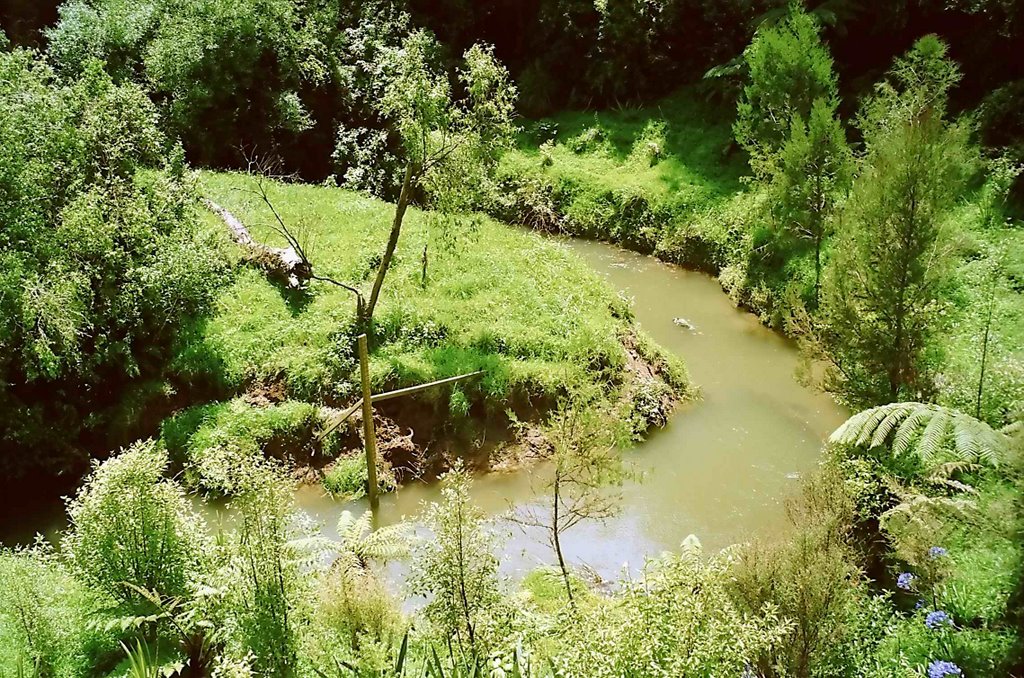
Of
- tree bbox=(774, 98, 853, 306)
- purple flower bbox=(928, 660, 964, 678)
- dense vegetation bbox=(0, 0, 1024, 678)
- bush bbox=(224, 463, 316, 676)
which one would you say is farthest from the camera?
tree bbox=(774, 98, 853, 306)

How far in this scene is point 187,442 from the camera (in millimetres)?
11445

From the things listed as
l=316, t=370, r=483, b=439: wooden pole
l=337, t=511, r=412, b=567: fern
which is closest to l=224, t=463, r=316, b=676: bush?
l=337, t=511, r=412, b=567: fern

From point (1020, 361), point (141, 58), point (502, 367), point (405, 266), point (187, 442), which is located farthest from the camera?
point (141, 58)

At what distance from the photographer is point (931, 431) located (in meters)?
7.10

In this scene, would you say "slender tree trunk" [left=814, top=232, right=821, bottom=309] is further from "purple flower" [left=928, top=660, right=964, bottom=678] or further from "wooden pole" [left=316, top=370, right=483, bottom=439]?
"purple flower" [left=928, top=660, right=964, bottom=678]

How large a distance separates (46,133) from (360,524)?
8.04 m

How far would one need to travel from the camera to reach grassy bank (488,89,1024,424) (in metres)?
12.6

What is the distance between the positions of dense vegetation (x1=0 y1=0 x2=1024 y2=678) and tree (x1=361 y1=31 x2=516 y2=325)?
0.06 meters

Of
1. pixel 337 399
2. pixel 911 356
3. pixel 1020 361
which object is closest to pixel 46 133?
pixel 337 399

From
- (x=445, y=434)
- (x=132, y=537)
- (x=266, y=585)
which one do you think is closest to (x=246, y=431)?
(x=445, y=434)

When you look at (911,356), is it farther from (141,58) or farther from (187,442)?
(141,58)

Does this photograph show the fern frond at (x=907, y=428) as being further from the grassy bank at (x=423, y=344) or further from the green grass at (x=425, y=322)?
the green grass at (x=425, y=322)

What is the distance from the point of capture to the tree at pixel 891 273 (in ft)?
27.6

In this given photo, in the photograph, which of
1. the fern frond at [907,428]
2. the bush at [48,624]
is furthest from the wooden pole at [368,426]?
the fern frond at [907,428]
